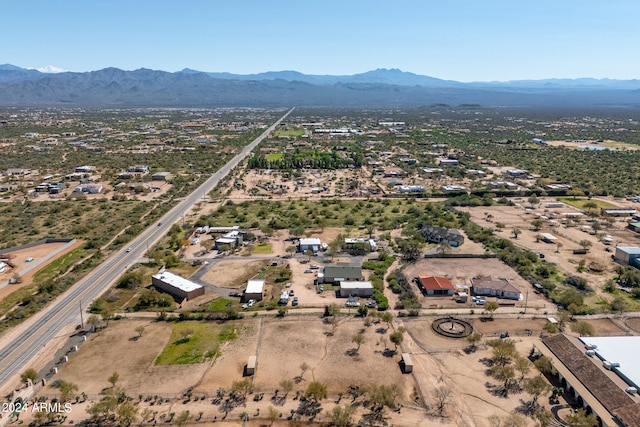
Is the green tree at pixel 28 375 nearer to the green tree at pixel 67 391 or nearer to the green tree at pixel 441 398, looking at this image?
the green tree at pixel 67 391

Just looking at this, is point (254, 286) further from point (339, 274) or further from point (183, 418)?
point (183, 418)

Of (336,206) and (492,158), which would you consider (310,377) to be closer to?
(336,206)

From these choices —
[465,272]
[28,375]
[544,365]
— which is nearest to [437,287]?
[465,272]

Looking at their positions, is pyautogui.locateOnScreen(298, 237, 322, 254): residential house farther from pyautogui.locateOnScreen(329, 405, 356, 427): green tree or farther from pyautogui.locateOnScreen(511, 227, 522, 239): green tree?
pyautogui.locateOnScreen(511, 227, 522, 239): green tree

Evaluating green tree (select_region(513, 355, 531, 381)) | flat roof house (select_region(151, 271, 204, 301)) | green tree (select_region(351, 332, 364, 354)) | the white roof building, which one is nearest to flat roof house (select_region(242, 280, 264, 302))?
the white roof building

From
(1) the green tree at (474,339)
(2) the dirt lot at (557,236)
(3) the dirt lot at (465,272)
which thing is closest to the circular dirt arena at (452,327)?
(1) the green tree at (474,339)
